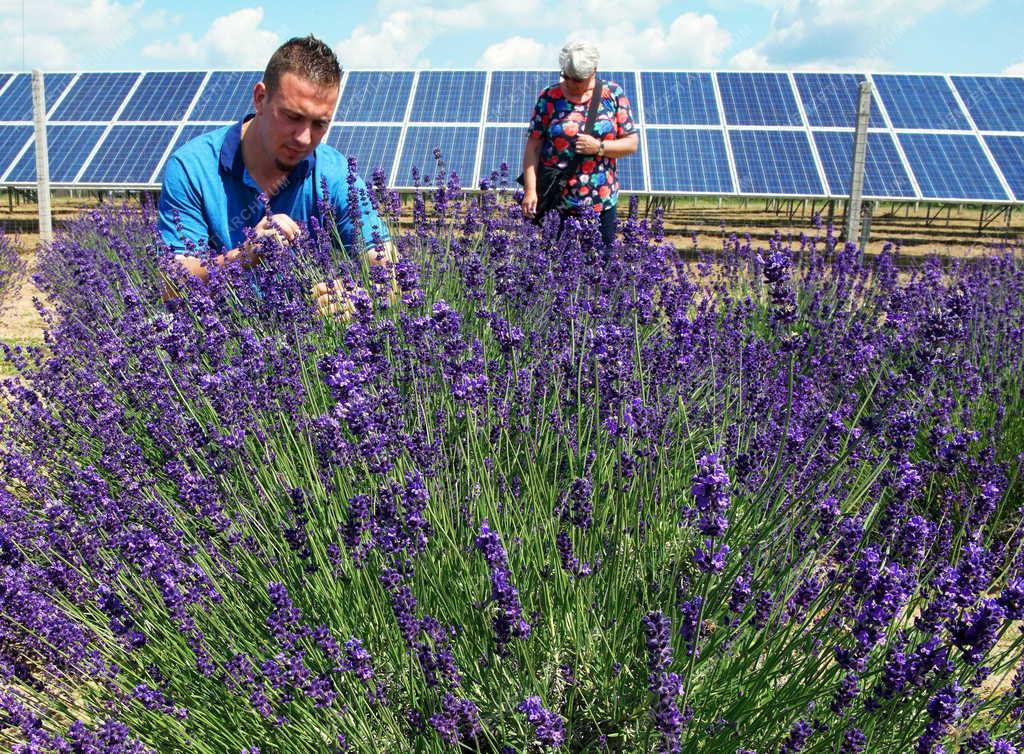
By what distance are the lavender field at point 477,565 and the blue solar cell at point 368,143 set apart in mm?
9360

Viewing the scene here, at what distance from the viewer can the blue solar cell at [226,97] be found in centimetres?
1302

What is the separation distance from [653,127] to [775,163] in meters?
2.00

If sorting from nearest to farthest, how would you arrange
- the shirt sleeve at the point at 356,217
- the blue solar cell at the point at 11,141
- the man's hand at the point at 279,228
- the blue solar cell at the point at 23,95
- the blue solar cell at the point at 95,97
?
A: the man's hand at the point at 279,228 → the shirt sleeve at the point at 356,217 → the blue solar cell at the point at 11,141 → the blue solar cell at the point at 95,97 → the blue solar cell at the point at 23,95

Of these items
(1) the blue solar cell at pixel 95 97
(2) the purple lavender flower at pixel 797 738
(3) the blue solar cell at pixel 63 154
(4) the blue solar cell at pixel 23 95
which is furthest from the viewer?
(4) the blue solar cell at pixel 23 95

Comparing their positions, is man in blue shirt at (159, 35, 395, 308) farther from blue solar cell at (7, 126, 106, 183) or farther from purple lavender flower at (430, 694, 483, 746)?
blue solar cell at (7, 126, 106, 183)

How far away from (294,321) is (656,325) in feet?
6.31

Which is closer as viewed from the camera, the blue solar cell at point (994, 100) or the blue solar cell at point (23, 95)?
the blue solar cell at point (994, 100)

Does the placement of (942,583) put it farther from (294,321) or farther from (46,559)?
(46,559)

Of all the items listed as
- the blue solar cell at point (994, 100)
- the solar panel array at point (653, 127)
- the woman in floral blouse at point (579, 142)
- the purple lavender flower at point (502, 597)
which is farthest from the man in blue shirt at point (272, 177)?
the blue solar cell at point (994, 100)

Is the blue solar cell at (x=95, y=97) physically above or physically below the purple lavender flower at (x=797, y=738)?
above

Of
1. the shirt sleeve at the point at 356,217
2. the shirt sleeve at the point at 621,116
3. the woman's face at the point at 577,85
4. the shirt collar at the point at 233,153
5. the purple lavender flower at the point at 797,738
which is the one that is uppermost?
the woman's face at the point at 577,85

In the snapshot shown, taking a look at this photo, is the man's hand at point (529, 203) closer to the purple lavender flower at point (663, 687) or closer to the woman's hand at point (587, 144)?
the woman's hand at point (587, 144)

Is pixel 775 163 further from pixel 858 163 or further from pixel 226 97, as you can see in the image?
pixel 226 97

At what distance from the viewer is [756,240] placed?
15.3 metres
